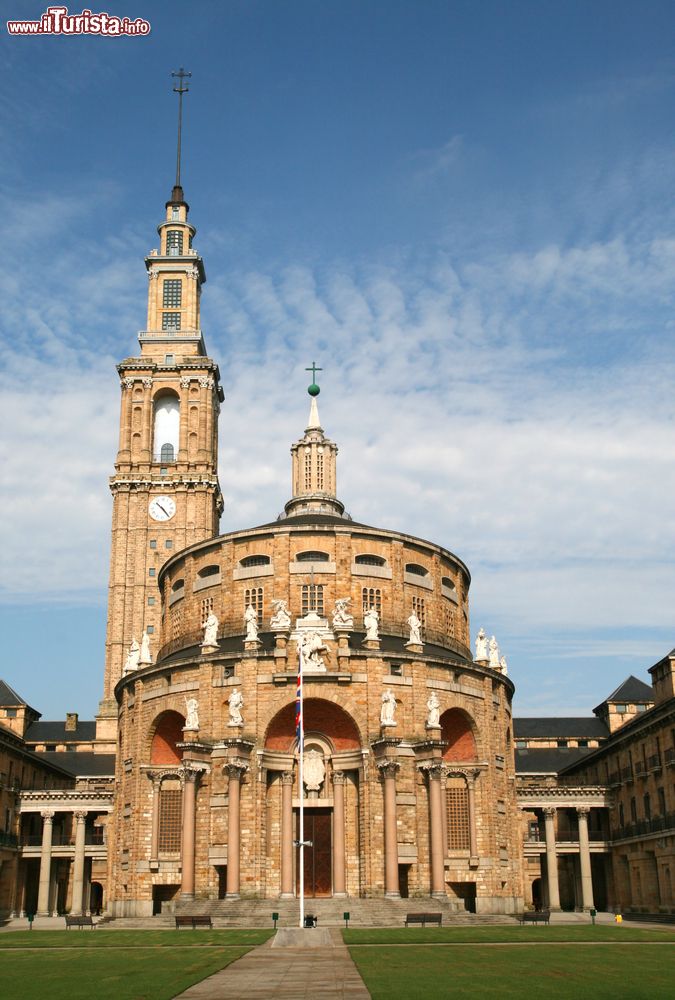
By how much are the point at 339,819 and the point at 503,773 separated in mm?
11663

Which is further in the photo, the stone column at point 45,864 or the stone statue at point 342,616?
the stone column at point 45,864

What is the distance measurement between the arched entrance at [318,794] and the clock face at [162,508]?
1683 inches

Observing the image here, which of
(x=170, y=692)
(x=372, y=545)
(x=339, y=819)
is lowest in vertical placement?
(x=339, y=819)

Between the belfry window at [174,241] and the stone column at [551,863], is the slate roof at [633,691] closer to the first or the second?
the stone column at [551,863]

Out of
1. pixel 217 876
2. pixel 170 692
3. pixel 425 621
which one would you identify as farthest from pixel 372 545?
pixel 217 876

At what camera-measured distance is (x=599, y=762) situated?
79938 millimetres

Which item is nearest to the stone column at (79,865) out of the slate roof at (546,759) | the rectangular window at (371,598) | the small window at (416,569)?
the rectangular window at (371,598)

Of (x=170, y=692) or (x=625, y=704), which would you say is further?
(x=625, y=704)

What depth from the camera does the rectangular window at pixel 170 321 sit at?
339ft

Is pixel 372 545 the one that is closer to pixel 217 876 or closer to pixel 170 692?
pixel 170 692

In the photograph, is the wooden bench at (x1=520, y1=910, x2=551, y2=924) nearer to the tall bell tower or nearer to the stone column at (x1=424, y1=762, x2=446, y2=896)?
the stone column at (x1=424, y1=762, x2=446, y2=896)

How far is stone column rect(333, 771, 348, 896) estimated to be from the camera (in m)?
50.3

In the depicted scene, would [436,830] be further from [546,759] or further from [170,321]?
[170,321]

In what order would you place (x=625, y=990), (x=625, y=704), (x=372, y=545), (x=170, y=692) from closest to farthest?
(x=625, y=990) → (x=170, y=692) → (x=372, y=545) → (x=625, y=704)
